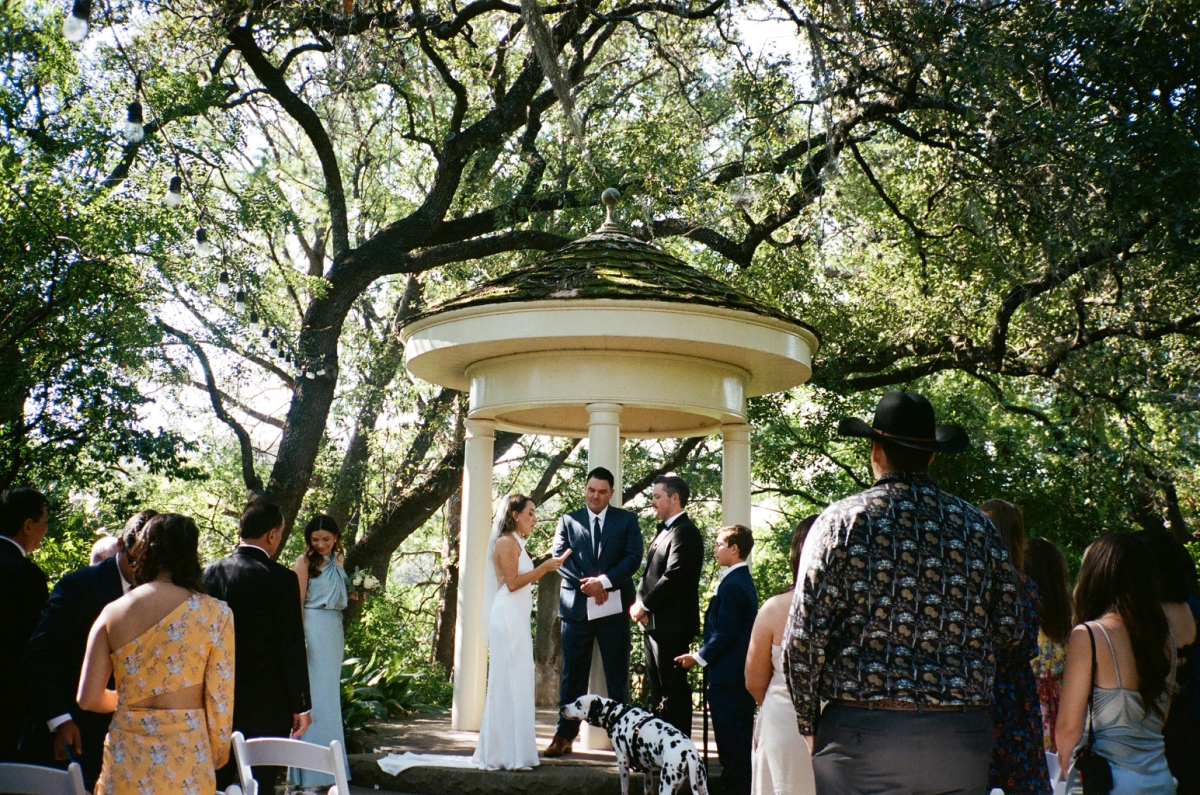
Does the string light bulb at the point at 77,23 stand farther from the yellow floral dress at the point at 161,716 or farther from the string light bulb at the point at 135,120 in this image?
the yellow floral dress at the point at 161,716

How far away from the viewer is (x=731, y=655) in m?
6.66

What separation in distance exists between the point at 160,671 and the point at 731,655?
3633mm

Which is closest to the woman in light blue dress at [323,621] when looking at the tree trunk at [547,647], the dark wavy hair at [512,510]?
the dark wavy hair at [512,510]

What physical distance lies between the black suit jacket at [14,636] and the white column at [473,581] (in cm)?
496

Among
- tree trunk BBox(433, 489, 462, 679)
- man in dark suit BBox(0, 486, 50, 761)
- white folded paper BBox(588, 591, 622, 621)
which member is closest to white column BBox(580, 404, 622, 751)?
white folded paper BBox(588, 591, 622, 621)

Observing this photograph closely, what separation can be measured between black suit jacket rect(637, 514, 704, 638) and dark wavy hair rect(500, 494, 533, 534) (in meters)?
1.00

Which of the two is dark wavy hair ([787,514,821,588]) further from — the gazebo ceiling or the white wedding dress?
the gazebo ceiling

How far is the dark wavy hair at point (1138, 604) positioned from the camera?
167 inches

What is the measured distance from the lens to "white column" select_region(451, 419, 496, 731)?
32.7 ft

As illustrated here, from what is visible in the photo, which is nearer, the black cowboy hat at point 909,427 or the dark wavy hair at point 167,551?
the black cowboy hat at point 909,427

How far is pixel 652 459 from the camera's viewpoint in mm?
21328

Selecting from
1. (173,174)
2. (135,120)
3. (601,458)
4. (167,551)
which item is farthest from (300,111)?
(167,551)

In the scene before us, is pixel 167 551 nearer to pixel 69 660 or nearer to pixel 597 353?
pixel 69 660

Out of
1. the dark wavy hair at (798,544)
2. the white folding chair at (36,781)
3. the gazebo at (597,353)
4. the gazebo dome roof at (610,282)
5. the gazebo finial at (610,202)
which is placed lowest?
the white folding chair at (36,781)
